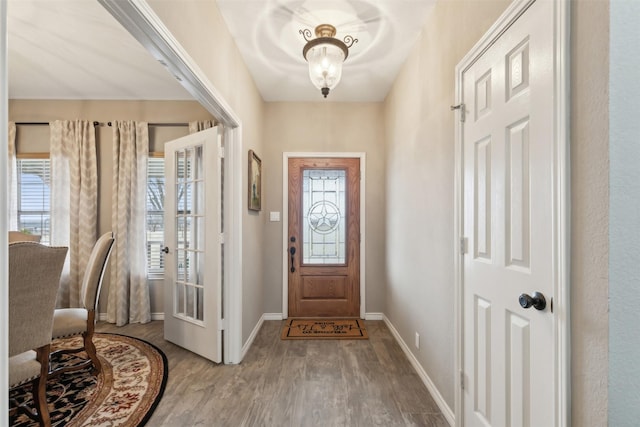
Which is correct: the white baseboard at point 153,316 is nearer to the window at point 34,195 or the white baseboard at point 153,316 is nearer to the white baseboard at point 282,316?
the window at point 34,195

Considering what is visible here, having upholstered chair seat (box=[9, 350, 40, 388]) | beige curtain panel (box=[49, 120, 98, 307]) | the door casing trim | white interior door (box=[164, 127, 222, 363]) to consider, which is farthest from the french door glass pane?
the door casing trim

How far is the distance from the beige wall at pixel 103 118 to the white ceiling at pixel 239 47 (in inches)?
4.1

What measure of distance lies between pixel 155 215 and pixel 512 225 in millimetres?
3805

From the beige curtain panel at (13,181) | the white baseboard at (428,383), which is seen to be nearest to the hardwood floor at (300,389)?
the white baseboard at (428,383)

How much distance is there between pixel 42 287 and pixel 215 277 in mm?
1157

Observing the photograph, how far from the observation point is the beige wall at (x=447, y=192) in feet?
2.86

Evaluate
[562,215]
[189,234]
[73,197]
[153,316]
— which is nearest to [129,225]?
[73,197]

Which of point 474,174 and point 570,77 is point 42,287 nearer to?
point 474,174

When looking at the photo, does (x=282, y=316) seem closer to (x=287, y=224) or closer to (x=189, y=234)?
(x=287, y=224)

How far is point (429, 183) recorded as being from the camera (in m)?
2.25

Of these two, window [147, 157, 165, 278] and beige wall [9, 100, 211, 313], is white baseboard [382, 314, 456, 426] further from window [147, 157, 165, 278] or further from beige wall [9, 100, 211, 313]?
window [147, 157, 165, 278]

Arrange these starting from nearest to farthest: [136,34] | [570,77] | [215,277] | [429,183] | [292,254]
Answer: [570,77] → [136,34] → [429,183] → [215,277] → [292,254]

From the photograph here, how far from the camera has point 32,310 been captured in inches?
62.1

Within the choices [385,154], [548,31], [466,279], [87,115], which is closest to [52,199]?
[87,115]
